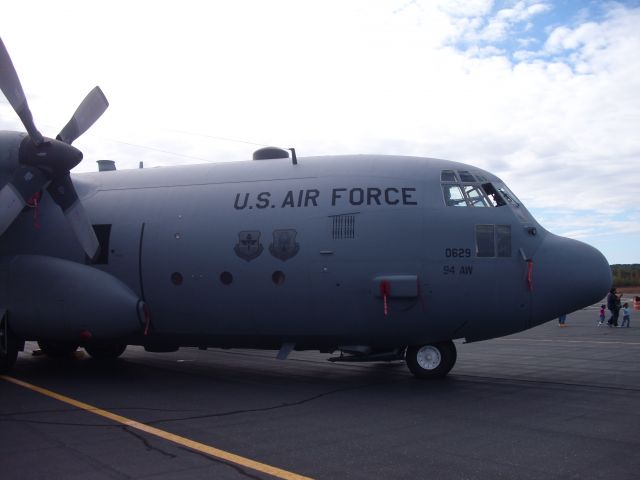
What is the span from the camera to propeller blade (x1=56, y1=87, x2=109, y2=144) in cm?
1379

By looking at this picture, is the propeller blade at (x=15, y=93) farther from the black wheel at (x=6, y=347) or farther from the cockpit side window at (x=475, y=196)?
the cockpit side window at (x=475, y=196)

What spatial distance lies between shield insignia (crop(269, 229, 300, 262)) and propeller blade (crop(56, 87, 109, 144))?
17.8 feet

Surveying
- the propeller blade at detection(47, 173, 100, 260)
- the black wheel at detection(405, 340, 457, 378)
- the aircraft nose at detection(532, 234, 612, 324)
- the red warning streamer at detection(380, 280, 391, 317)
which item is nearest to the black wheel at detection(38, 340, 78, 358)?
the propeller blade at detection(47, 173, 100, 260)

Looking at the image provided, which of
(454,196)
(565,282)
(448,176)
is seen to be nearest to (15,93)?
(448,176)

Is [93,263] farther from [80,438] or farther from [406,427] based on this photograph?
[406,427]

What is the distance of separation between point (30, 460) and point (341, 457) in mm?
3862

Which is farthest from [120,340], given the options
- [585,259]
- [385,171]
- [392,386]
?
[585,259]

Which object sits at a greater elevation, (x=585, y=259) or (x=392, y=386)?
(x=585, y=259)

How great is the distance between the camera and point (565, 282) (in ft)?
39.7

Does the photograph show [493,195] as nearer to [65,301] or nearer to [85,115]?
[85,115]

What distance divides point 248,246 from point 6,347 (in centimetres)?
649

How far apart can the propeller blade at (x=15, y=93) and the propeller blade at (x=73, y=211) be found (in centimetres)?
99

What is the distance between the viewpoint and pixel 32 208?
14367mm

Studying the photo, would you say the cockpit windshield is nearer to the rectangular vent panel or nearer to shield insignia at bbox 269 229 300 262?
the rectangular vent panel
